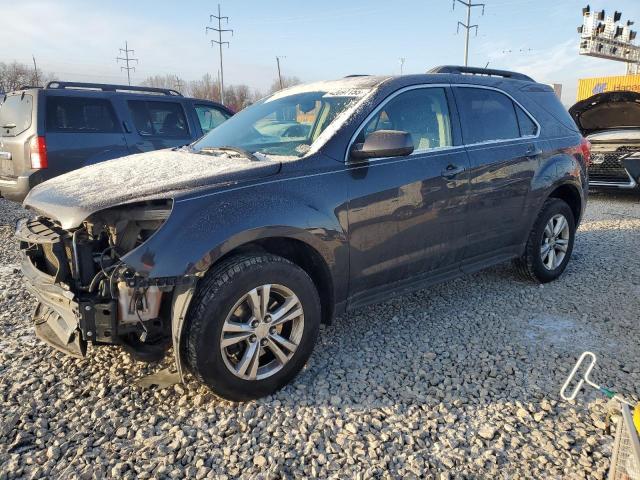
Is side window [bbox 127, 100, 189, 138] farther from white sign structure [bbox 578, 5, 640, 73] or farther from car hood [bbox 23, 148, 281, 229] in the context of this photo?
white sign structure [bbox 578, 5, 640, 73]

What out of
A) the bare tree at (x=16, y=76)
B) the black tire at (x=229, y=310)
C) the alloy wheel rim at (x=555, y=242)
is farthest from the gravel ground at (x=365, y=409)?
the bare tree at (x=16, y=76)

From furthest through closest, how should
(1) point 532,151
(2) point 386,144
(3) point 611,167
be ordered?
(3) point 611,167 → (1) point 532,151 → (2) point 386,144

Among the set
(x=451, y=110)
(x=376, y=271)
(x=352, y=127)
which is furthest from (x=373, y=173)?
(x=451, y=110)

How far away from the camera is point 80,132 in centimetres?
657

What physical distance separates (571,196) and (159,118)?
586cm

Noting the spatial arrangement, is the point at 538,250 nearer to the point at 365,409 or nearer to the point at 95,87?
the point at 365,409

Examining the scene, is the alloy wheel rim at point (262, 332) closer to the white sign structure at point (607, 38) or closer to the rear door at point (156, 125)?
the rear door at point (156, 125)

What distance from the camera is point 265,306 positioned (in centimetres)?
267

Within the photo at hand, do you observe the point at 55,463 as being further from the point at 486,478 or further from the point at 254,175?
the point at 486,478


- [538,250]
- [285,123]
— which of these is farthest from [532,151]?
[285,123]

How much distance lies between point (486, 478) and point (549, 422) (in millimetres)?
604

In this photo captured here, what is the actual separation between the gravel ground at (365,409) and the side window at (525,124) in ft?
5.06

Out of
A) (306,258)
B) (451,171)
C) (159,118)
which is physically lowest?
(306,258)

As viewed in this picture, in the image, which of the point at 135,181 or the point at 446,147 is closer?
the point at 135,181
